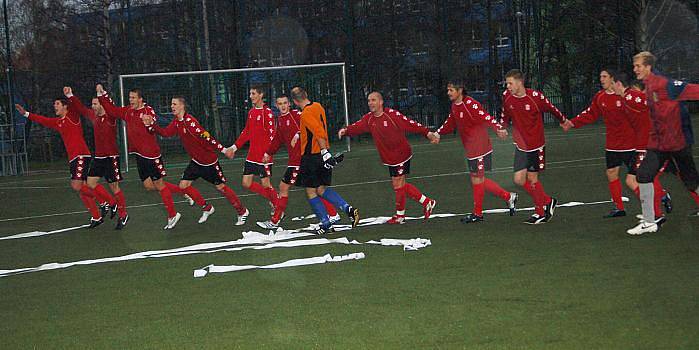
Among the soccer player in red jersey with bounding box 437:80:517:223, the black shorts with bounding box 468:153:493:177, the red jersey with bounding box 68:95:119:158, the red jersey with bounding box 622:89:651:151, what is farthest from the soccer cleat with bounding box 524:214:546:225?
the red jersey with bounding box 68:95:119:158

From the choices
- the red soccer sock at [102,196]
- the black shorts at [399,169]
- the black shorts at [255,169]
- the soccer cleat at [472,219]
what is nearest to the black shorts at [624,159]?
the soccer cleat at [472,219]

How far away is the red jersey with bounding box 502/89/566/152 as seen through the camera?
39.9ft

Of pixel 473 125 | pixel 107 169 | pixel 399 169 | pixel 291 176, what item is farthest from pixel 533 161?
pixel 107 169

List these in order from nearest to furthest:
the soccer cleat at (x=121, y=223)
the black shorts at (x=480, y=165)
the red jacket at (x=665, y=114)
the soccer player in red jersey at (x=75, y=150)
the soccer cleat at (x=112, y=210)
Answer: the red jacket at (x=665, y=114) < the black shorts at (x=480, y=165) < the soccer cleat at (x=121, y=223) < the soccer player in red jersey at (x=75, y=150) < the soccer cleat at (x=112, y=210)

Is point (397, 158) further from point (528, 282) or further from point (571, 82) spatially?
point (571, 82)

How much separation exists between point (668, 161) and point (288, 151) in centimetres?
505

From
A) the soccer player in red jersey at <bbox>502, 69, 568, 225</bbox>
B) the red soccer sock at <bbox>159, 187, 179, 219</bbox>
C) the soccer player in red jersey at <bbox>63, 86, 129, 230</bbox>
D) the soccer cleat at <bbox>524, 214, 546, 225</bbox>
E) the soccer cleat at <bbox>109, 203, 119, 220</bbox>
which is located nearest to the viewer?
the soccer cleat at <bbox>524, 214, 546, 225</bbox>

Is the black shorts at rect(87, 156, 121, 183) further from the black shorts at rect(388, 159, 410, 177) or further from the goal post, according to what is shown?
the goal post

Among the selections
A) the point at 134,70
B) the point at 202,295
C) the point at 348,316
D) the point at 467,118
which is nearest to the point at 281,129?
the point at 467,118

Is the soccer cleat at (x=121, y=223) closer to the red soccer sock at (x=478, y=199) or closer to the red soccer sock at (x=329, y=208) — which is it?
the red soccer sock at (x=329, y=208)

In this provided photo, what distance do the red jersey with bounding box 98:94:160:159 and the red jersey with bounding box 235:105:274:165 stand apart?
1.34 meters

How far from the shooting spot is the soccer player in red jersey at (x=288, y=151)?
1288 cm

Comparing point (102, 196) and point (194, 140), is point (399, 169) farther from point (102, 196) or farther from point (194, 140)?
point (102, 196)

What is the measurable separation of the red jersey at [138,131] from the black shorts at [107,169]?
1.22 ft
